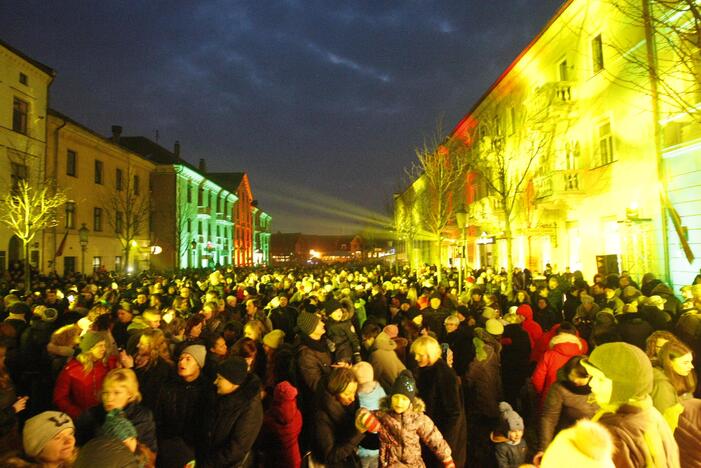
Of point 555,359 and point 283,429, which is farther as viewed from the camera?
point 555,359

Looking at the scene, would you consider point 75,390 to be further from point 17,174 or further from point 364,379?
point 17,174

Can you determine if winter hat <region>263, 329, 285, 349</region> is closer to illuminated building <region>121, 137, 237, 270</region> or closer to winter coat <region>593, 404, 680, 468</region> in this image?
winter coat <region>593, 404, 680, 468</region>

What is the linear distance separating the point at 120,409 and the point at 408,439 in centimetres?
229

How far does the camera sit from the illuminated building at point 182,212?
4000 centimetres

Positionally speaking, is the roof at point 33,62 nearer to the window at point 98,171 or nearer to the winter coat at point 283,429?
the window at point 98,171

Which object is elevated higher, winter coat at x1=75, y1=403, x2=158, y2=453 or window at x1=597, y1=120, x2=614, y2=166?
window at x1=597, y1=120, x2=614, y2=166

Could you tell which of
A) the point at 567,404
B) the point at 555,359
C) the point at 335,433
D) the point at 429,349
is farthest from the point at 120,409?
the point at 555,359

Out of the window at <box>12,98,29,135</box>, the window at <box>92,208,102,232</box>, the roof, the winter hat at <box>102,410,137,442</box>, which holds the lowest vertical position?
the winter hat at <box>102,410,137,442</box>

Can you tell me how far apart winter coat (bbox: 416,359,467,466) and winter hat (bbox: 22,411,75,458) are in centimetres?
307

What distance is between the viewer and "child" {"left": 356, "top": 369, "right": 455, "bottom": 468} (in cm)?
347

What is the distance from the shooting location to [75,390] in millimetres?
4215

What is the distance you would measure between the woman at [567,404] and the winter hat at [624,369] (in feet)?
3.57

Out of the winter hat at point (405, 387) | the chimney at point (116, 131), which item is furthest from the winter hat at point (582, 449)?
the chimney at point (116, 131)

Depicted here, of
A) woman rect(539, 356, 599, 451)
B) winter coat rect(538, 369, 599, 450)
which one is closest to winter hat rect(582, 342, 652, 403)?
woman rect(539, 356, 599, 451)
